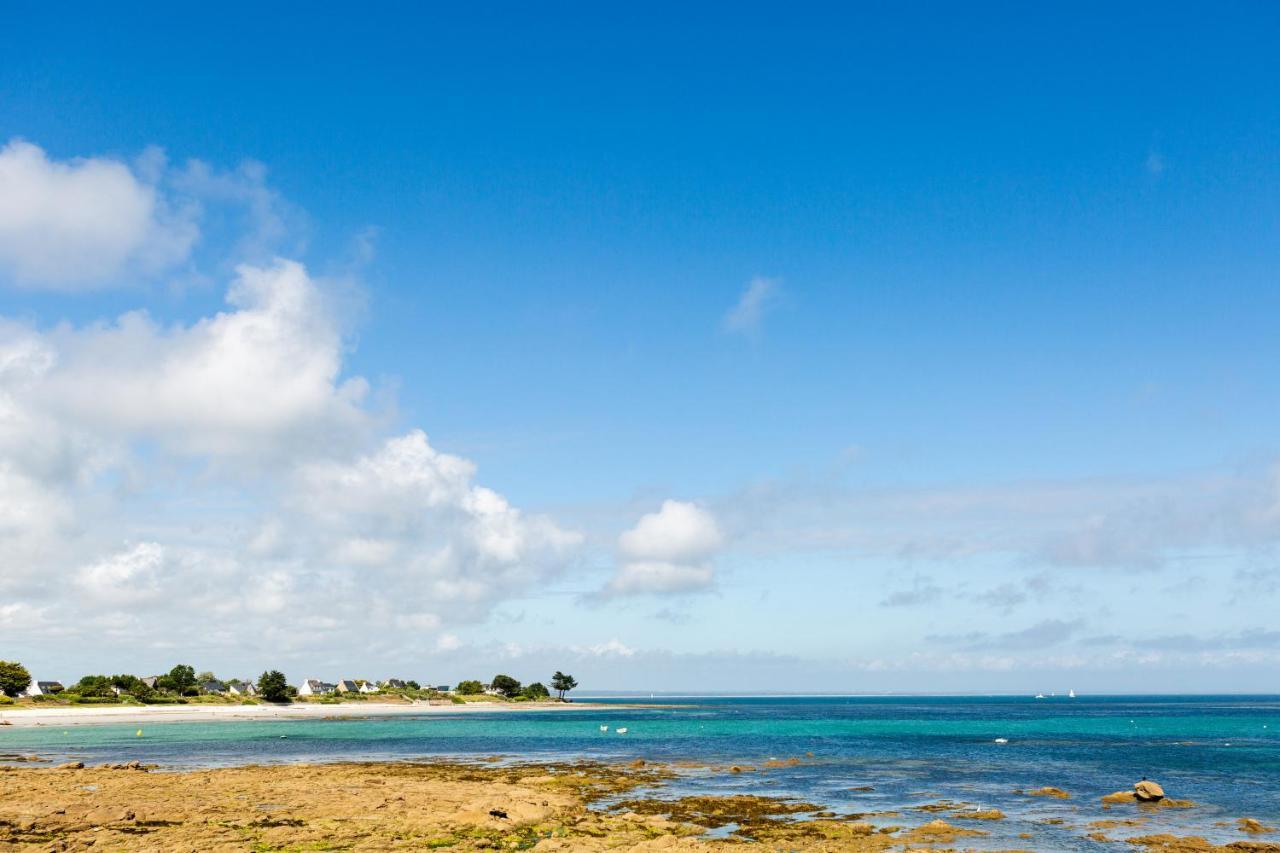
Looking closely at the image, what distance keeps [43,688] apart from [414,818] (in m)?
181

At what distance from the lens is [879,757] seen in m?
83.9

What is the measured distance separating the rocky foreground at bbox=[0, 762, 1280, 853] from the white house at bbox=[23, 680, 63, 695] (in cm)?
14062

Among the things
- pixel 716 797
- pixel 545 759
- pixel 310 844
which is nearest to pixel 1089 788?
pixel 716 797

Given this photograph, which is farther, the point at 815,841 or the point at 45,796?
the point at 45,796

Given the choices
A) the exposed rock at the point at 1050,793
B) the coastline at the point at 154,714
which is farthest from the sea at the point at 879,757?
the coastline at the point at 154,714

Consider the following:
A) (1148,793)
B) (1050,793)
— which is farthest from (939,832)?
(1050,793)

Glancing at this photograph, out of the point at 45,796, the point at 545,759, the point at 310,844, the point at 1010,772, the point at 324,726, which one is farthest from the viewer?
the point at 324,726

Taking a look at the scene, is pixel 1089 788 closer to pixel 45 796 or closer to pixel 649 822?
pixel 649 822

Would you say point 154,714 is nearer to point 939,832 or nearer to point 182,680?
point 182,680

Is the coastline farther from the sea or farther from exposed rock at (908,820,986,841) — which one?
exposed rock at (908,820,986,841)

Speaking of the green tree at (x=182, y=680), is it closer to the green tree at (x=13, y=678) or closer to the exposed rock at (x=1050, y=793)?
the green tree at (x=13, y=678)

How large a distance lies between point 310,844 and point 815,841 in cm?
2066

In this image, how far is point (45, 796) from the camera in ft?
149

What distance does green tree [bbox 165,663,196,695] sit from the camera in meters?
192
